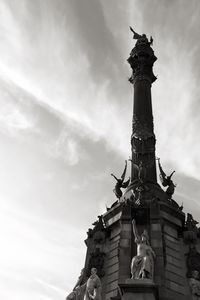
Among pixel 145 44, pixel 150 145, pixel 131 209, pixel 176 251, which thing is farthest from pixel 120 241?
pixel 145 44

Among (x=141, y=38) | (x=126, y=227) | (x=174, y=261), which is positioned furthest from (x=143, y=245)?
(x=141, y=38)

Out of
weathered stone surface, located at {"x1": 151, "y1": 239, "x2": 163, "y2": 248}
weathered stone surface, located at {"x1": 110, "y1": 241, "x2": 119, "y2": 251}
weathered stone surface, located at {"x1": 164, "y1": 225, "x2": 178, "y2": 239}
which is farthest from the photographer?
weathered stone surface, located at {"x1": 164, "y1": 225, "x2": 178, "y2": 239}

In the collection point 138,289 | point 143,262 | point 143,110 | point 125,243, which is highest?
point 143,110

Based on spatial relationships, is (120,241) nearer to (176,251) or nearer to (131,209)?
(131,209)

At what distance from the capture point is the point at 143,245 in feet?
54.5

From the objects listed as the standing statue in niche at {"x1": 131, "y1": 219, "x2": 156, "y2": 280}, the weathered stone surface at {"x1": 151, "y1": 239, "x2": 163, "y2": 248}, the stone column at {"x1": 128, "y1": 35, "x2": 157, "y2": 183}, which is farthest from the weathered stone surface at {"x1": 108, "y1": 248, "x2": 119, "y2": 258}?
the stone column at {"x1": 128, "y1": 35, "x2": 157, "y2": 183}

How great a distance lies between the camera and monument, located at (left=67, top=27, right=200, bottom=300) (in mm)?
16078

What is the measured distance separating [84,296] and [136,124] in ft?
42.8

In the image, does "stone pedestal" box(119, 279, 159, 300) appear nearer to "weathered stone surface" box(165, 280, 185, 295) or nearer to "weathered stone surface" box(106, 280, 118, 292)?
"weathered stone surface" box(165, 280, 185, 295)

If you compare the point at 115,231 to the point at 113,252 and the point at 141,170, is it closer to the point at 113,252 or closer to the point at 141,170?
the point at 113,252

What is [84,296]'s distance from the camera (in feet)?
54.5

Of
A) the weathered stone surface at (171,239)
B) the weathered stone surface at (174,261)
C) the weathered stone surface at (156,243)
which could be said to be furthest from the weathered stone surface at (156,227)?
the weathered stone surface at (174,261)

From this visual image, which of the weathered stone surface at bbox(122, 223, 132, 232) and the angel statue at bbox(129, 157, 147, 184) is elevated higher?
the angel statue at bbox(129, 157, 147, 184)

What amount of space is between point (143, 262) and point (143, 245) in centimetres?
96
